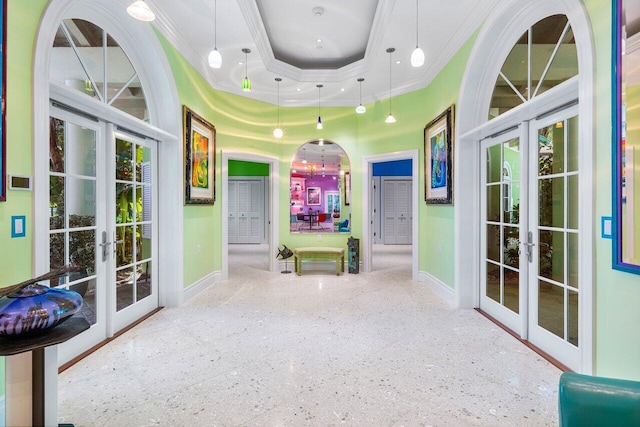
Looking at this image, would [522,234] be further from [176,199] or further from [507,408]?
[176,199]

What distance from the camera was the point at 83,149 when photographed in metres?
2.85

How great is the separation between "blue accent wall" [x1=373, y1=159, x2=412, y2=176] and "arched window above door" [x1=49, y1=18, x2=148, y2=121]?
764 centimetres

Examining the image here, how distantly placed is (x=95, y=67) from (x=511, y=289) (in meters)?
4.59

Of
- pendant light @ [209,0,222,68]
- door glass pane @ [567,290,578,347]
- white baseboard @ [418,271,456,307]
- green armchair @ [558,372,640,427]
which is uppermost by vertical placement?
pendant light @ [209,0,222,68]

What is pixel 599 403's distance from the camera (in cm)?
115

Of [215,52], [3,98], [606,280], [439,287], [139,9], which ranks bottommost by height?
[439,287]

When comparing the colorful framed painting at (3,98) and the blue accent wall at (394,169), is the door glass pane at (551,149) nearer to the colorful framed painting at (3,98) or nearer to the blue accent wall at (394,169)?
the colorful framed painting at (3,98)

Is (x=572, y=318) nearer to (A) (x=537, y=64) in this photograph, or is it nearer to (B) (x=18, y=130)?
(A) (x=537, y=64)

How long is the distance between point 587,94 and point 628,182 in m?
0.66

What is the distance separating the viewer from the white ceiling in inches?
138

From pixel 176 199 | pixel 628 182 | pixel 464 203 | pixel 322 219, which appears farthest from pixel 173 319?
pixel 322 219

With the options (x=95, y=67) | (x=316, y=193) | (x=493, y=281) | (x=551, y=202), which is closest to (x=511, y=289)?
(x=493, y=281)

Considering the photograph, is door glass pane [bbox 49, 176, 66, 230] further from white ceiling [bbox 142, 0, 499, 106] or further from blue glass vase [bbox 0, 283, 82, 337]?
white ceiling [bbox 142, 0, 499, 106]

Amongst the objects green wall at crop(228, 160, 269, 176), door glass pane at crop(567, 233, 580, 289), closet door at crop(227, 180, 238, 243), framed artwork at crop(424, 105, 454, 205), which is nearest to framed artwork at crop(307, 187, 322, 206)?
green wall at crop(228, 160, 269, 176)
